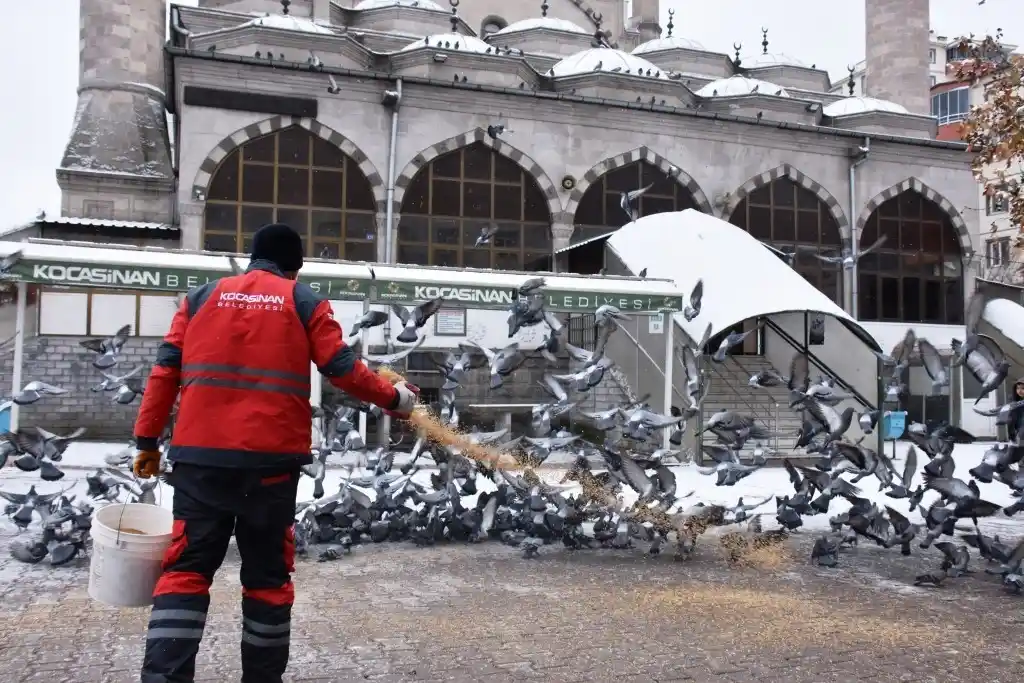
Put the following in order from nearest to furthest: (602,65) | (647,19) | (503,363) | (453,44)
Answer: (503,363), (453,44), (602,65), (647,19)

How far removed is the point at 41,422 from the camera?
1630cm

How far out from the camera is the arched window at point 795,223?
960 inches

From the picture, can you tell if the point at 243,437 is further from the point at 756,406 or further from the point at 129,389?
the point at 756,406

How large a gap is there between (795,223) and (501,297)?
12258 mm

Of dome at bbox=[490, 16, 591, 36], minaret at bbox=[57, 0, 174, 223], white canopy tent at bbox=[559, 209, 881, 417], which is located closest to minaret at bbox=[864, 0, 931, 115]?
dome at bbox=[490, 16, 591, 36]

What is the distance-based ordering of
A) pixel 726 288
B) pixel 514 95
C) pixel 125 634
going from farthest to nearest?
pixel 514 95, pixel 726 288, pixel 125 634

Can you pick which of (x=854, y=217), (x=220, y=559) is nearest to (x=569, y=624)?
(x=220, y=559)

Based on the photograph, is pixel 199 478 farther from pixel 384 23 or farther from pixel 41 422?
pixel 384 23

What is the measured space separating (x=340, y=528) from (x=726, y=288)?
38.0 feet

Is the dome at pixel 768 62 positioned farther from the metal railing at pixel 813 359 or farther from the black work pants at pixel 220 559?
the black work pants at pixel 220 559

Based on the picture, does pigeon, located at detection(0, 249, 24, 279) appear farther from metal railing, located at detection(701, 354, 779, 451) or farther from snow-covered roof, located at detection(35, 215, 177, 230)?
metal railing, located at detection(701, 354, 779, 451)

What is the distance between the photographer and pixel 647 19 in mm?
38375

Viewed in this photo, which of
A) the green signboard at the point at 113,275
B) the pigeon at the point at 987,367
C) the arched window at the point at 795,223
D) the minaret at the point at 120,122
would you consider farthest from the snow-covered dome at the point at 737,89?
the pigeon at the point at 987,367

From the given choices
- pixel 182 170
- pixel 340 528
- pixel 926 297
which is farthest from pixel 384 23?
pixel 340 528
